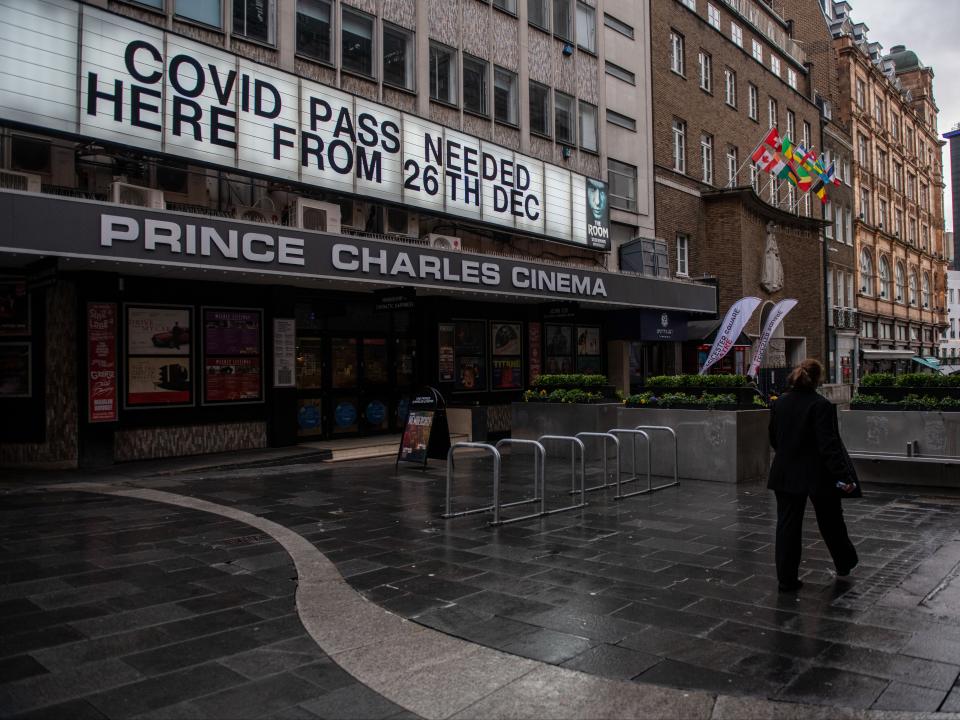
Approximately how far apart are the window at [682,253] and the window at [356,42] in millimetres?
13948

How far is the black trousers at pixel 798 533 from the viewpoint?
18.9ft

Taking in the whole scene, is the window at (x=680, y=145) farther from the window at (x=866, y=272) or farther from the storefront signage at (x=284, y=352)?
the window at (x=866, y=272)

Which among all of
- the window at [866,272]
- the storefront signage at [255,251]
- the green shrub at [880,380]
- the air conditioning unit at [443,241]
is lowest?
the green shrub at [880,380]

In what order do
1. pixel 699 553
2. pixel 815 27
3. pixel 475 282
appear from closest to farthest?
pixel 699 553
pixel 475 282
pixel 815 27

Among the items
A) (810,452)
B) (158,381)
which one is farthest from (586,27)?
(810,452)

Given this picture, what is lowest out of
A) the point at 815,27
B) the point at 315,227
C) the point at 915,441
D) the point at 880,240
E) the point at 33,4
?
the point at 915,441

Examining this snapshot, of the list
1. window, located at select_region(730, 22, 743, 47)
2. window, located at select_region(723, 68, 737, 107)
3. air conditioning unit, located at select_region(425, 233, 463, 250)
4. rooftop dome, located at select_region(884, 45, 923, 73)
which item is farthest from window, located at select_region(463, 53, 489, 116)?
rooftop dome, located at select_region(884, 45, 923, 73)

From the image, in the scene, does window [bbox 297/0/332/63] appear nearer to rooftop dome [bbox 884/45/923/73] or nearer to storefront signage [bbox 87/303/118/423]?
storefront signage [bbox 87/303/118/423]

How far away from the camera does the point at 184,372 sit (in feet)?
45.3

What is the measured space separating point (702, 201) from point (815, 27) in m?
19.2

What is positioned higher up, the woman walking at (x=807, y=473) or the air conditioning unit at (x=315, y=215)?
the air conditioning unit at (x=315, y=215)

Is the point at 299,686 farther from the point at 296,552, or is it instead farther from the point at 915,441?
the point at 915,441

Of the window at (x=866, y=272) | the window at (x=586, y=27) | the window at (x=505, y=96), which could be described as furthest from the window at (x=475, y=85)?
the window at (x=866, y=272)

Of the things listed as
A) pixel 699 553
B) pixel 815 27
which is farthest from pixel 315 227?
pixel 815 27
